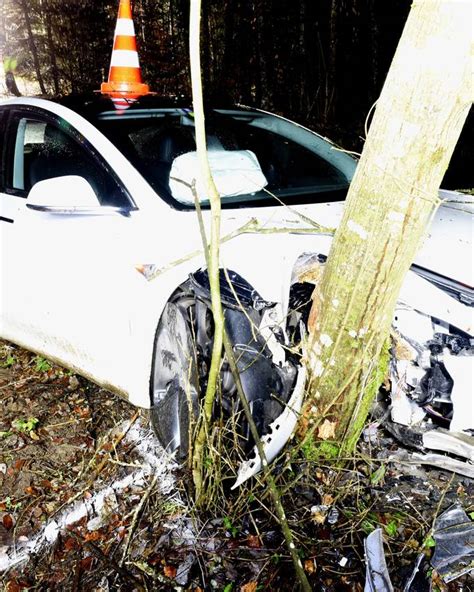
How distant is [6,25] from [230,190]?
9.94 meters

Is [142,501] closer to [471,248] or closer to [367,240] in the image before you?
[367,240]

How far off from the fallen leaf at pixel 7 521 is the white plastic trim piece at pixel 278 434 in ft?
3.13

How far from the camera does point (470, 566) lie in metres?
1.84

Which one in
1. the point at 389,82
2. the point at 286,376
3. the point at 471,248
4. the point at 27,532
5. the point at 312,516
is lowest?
the point at 27,532

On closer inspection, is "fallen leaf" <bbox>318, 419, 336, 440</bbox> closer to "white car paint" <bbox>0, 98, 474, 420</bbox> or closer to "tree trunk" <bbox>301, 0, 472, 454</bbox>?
"tree trunk" <bbox>301, 0, 472, 454</bbox>

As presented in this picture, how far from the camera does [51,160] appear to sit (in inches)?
112

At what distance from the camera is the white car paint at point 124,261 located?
7.01 ft

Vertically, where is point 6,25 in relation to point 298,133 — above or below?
above

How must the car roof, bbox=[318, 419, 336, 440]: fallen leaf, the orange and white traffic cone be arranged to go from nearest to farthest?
bbox=[318, 419, 336, 440]: fallen leaf < the car roof < the orange and white traffic cone

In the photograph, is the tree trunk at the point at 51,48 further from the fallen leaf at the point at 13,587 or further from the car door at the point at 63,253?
the fallen leaf at the point at 13,587

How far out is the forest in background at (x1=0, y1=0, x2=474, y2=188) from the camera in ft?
27.1

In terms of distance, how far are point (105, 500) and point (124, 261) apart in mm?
1003

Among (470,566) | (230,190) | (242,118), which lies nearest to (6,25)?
(242,118)

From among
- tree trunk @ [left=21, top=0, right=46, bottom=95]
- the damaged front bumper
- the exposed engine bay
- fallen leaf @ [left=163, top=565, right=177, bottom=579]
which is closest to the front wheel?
the exposed engine bay
